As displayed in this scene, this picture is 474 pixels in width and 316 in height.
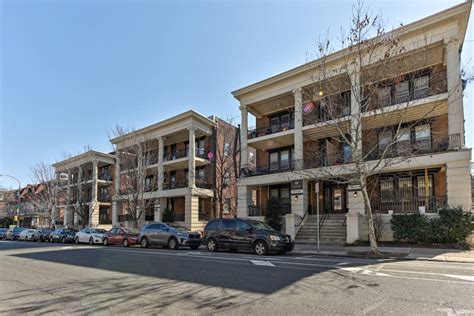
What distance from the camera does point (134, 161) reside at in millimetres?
33656

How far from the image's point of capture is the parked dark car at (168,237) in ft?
66.3

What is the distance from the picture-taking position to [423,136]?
72.3 feet

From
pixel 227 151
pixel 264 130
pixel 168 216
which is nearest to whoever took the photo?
pixel 264 130

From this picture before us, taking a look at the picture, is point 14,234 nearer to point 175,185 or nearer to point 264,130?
point 175,185

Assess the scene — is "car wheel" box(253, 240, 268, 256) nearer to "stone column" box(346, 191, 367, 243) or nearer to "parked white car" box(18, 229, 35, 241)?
"stone column" box(346, 191, 367, 243)

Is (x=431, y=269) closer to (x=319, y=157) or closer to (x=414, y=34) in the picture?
(x=319, y=157)

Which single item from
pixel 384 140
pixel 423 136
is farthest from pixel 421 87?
pixel 384 140

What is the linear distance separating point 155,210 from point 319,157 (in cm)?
2034

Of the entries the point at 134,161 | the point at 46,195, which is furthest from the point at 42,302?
the point at 46,195

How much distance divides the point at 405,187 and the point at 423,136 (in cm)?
343

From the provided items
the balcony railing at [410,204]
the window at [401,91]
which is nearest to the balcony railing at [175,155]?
the balcony railing at [410,204]

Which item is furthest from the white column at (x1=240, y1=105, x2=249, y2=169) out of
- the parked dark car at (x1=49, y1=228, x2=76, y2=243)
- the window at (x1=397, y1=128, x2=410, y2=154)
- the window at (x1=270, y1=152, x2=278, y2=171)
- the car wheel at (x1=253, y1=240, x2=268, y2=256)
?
the parked dark car at (x1=49, y1=228, x2=76, y2=243)

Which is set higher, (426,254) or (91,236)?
(426,254)

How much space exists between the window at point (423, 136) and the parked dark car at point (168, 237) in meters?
14.6
